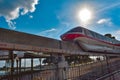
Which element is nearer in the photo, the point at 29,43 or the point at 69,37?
the point at 29,43

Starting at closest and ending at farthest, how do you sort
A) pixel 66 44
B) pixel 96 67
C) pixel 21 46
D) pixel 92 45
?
pixel 21 46, pixel 66 44, pixel 96 67, pixel 92 45

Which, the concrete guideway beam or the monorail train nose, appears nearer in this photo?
the concrete guideway beam

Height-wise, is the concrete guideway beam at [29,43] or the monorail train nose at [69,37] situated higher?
the monorail train nose at [69,37]

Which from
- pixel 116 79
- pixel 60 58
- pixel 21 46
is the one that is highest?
pixel 21 46

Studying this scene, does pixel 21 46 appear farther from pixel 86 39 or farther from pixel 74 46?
pixel 86 39

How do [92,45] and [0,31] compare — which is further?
[92,45]

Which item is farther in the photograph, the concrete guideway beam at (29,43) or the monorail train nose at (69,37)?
the monorail train nose at (69,37)

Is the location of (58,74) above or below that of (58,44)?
below

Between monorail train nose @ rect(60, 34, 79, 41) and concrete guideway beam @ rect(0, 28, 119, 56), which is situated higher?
monorail train nose @ rect(60, 34, 79, 41)

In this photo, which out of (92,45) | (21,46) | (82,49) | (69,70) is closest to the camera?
(21,46)

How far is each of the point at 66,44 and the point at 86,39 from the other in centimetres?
369

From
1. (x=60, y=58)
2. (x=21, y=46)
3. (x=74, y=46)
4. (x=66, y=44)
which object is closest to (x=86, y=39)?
(x=74, y=46)

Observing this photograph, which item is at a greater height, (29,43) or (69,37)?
(69,37)

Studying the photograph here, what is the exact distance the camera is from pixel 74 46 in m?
13.2
